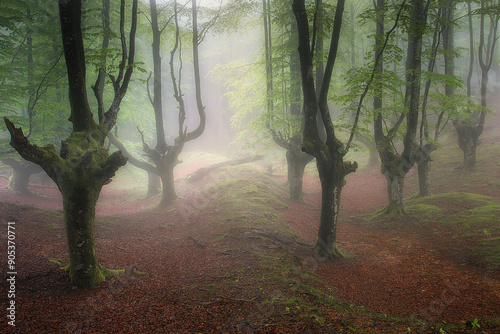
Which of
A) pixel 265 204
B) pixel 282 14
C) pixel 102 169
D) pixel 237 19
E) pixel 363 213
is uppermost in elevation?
pixel 237 19

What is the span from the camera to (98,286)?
4.09 metres

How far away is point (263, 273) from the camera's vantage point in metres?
4.97

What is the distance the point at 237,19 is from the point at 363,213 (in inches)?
463

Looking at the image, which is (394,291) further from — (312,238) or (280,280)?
(312,238)

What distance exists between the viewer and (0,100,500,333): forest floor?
3.33m

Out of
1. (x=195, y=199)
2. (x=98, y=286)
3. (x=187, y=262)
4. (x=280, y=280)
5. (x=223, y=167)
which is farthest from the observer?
(x=223, y=167)

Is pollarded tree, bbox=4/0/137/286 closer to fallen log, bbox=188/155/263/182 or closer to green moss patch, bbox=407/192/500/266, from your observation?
green moss patch, bbox=407/192/500/266

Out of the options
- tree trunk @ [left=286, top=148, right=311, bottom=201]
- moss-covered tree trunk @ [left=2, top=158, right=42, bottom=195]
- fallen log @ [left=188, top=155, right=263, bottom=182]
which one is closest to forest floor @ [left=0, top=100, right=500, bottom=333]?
tree trunk @ [left=286, top=148, right=311, bottom=201]

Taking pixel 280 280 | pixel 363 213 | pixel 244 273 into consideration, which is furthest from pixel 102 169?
pixel 363 213

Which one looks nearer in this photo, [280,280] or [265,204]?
[280,280]

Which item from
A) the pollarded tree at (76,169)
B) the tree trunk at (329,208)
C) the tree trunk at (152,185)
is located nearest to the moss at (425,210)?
the tree trunk at (329,208)

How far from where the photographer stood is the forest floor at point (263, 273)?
3.33m

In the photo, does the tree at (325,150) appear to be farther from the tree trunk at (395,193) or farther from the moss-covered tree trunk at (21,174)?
the moss-covered tree trunk at (21,174)

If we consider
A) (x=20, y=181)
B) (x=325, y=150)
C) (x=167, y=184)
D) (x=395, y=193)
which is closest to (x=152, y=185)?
(x=167, y=184)
